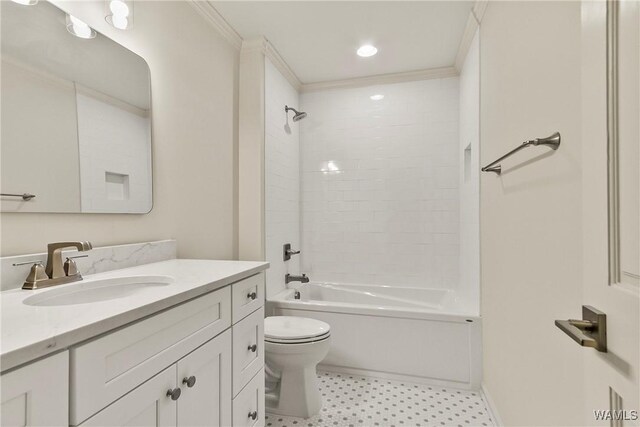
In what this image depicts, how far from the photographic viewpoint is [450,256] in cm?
276

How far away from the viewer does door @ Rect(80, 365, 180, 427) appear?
68 centimetres

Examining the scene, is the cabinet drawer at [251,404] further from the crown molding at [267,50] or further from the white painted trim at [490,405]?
the crown molding at [267,50]

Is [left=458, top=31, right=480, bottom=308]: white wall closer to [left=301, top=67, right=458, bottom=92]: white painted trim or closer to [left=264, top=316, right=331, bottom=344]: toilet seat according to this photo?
[left=301, top=67, right=458, bottom=92]: white painted trim

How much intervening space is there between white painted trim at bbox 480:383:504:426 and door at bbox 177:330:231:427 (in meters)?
1.41

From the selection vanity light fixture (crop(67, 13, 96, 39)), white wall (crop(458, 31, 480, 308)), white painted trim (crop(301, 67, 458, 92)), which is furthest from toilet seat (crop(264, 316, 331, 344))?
white painted trim (crop(301, 67, 458, 92))

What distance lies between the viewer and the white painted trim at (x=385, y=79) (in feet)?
9.09

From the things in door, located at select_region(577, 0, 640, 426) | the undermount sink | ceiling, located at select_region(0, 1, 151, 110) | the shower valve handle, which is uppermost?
ceiling, located at select_region(0, 1, 151, 110)

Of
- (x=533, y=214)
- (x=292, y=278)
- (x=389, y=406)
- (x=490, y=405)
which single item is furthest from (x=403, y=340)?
(x=533, y=214)

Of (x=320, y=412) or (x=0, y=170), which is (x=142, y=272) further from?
(x=320, y=412)

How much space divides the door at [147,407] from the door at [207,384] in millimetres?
36

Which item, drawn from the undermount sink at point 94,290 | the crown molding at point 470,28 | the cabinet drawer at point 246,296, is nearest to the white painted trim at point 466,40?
the crown molding at point 470,28

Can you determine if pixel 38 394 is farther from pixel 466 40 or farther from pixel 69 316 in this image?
pixel 466 40

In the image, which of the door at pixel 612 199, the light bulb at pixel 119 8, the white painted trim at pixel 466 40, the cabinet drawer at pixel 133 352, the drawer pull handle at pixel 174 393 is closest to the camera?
the door at pixel 612 199

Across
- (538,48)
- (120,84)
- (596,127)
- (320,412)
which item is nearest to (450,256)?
(320,412)
